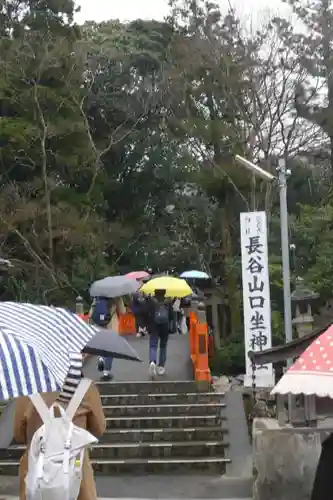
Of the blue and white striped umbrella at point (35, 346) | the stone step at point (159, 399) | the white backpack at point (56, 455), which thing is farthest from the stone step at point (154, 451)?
the blue and white striped umbrella at point (35, 346)

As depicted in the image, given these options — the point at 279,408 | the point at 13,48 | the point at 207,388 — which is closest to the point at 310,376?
the point at 279,408

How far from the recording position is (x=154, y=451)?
924cm

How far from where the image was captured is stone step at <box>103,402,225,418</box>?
34.0ft

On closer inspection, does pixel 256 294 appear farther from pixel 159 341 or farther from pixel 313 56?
pixel 313 56

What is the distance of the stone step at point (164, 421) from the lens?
32.8 feet

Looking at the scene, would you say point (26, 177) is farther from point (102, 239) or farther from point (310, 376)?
point (310, 376)

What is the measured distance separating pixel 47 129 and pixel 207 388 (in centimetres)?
1274

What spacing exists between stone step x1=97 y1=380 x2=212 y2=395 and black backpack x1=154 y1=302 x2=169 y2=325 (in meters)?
1.09

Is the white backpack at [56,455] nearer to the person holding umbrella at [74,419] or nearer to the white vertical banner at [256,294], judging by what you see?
the person holding umbrella at [74,419]

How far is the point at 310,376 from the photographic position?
10.2ft

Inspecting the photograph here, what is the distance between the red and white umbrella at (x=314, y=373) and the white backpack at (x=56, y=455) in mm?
1614

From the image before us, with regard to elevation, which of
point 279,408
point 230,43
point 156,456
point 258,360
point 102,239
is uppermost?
point 230,43

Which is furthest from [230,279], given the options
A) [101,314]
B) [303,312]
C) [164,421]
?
[164,421]

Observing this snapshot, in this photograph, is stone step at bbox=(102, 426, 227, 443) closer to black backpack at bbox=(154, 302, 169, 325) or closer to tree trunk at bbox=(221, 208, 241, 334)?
black backpack at bbox=(154, 302, 169, 325)
